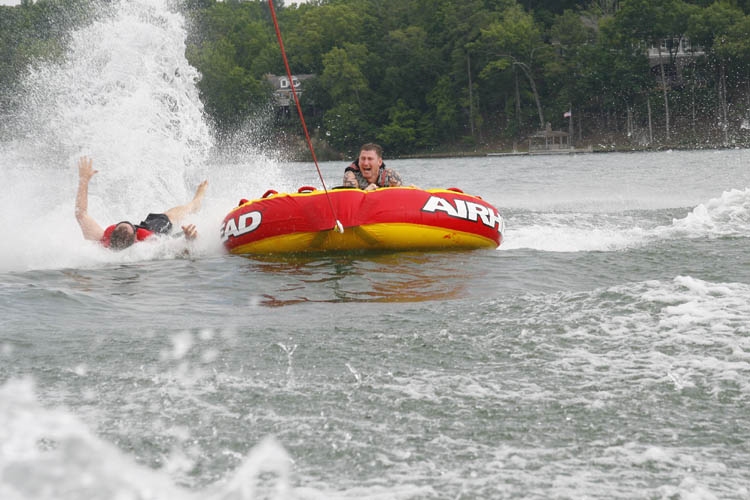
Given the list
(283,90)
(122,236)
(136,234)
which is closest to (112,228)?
(136,234)

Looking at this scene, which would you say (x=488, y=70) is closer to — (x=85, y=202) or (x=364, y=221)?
(x=364, y=221)

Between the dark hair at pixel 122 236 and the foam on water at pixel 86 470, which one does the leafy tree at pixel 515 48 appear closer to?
the dark hair at pixel 122 236

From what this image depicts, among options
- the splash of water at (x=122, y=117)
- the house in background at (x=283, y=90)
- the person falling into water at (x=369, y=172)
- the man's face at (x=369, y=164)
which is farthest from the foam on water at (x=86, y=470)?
the house in background at (x=283, y=90)

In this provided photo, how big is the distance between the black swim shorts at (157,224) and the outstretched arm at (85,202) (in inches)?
20.2

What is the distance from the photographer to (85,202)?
8.33 metres

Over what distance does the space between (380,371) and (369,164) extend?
530 centimetres

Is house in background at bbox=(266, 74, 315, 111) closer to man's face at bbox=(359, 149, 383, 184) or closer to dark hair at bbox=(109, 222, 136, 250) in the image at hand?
man's face at bbox=(359, 149, 383, 184)

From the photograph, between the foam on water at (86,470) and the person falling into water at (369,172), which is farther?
the person falling into water at (369,172)

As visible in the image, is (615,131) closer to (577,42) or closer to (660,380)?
(577,42)

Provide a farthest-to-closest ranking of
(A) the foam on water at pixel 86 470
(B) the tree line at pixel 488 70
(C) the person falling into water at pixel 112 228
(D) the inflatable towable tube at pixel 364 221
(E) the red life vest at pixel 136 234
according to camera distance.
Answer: (B) the tree line at pixel 488 70, (E) the red life vest at pixel 136 234, (C) the person falling into water at pixel 112 228, (D) the inflatable towable tube at pixel 364 221, (A) the foam on water at pixel 86 470

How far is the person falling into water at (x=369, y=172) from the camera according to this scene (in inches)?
350

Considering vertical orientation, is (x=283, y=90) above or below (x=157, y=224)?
above

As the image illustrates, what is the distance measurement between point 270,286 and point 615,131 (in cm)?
5811

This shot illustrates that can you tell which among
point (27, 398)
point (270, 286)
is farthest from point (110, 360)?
point (270, 286)
